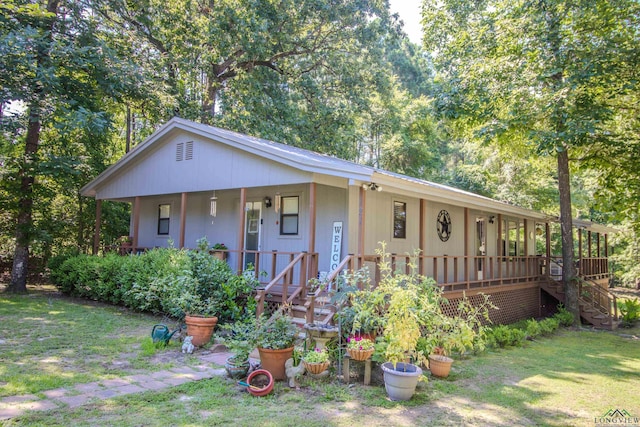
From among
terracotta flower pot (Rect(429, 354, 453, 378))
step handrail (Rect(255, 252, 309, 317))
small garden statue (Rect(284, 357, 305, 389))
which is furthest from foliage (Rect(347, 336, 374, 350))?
step handrail (Rect(255, 252, 309, 317))

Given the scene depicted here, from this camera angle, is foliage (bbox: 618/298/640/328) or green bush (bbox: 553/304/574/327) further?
foliage (bbox: 618/298/640/328)

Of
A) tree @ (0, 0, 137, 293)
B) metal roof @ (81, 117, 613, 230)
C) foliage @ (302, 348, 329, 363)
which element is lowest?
foliage @ (302, 348, 329, 363)

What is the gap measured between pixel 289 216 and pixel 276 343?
17.7 ft

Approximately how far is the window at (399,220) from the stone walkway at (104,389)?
574cm

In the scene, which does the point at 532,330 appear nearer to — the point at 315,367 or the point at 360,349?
the point at 360,349

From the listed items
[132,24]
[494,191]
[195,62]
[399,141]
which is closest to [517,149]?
[494,191]

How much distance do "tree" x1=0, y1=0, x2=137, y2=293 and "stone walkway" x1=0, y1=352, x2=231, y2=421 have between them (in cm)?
891

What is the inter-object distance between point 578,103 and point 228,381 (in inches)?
444

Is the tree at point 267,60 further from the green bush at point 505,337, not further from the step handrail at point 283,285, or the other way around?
the green bush at point 505,337

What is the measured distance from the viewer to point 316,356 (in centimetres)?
575

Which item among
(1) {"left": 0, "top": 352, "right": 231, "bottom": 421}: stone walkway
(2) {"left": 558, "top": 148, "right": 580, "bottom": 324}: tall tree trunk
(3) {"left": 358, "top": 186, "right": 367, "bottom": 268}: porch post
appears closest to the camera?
(1) {"left": 0, "top": 352, "right": 231, "bottom": 421}: stone walkway

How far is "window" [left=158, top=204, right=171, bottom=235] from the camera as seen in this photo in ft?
46.3

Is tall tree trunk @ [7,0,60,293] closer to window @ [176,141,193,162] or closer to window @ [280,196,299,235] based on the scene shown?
window @ [176,141,193,162]

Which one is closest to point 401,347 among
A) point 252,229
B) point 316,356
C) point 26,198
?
point 316,356
